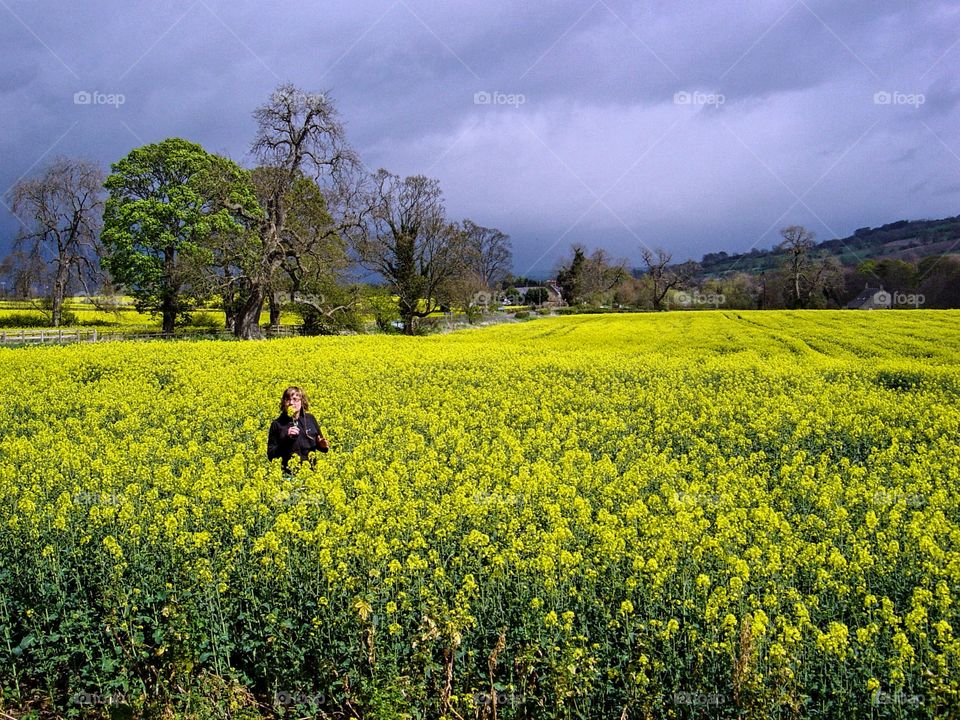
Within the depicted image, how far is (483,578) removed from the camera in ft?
18.9

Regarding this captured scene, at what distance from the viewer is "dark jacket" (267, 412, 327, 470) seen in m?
8.91

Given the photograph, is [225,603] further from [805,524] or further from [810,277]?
[810,277]

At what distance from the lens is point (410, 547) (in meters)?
5.91

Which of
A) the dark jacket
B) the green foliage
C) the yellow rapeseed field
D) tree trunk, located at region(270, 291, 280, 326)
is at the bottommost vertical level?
the yellow rapeseed field

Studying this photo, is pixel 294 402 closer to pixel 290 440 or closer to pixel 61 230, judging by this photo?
pixel 290 440

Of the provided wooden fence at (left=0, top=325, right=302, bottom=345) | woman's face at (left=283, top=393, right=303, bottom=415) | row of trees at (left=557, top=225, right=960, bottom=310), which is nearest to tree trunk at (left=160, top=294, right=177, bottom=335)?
wooden fence at (left=0, top=325, right=302, bottom=345)

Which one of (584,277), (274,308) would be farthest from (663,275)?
(274,308)

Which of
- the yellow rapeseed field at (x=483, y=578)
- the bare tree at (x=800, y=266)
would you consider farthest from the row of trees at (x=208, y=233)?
the bare tree at (x=800, y=266)

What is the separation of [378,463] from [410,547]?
2.89 metres

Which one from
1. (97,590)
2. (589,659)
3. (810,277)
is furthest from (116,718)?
(810,277)

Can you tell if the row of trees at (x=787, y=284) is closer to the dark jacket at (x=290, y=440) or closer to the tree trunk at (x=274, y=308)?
the tree trunk at (x=274, y=308)

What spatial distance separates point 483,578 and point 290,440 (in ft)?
13.8

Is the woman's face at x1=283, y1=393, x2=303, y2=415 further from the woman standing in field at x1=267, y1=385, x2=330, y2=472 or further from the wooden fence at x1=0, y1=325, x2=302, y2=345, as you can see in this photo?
the wooden fence at x1=0, y1=325, x2=302, y2=345

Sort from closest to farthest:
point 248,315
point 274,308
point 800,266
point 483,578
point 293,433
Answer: point 483,578 → point 293,433 → point 248,315 → point 274,308 → point 800,266
